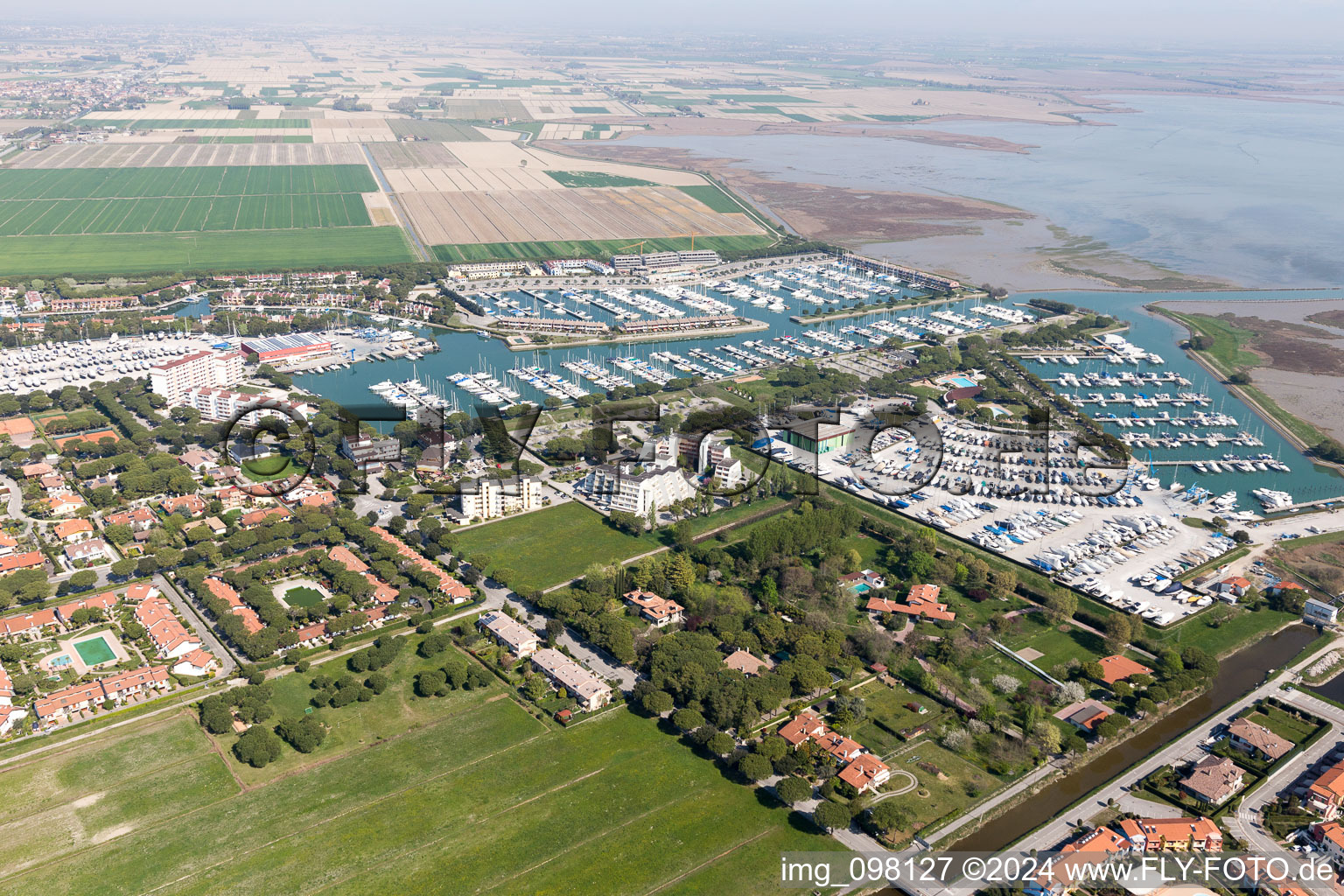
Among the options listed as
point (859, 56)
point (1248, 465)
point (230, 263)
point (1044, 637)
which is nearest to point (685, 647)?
point (1044, 637)

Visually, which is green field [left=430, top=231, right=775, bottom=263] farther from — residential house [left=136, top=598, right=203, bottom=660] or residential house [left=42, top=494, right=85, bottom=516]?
residential house [left=136, top=598, right=203, bottom=660]

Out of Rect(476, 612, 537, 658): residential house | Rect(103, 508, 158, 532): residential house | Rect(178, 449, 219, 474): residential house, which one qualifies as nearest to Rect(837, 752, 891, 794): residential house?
Rect(476, 612, 537, 658): residential house

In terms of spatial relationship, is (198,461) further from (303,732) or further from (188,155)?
(188,155)

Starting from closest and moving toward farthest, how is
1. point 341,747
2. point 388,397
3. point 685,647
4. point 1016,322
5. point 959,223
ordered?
point 341,747 < point 685,647 < point 388,397 < point 1016,322 < point 959,223

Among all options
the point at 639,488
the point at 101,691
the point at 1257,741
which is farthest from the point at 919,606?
the point at 101,691

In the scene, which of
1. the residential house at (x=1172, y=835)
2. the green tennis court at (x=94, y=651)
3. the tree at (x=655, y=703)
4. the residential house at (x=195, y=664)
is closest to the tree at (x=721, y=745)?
the tree at (x=655, y=703)

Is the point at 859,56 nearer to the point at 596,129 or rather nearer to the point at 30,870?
the point at 596,129
